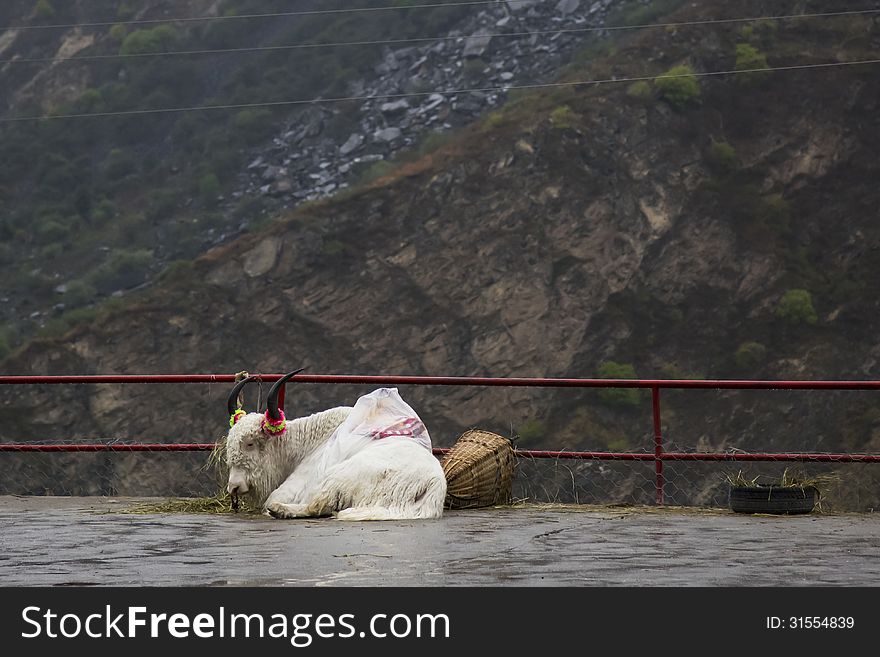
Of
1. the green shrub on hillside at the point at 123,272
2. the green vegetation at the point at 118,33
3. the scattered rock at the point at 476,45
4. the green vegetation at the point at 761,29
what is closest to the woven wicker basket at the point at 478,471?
the green vegetation at the point at 761,29

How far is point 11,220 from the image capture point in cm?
8169

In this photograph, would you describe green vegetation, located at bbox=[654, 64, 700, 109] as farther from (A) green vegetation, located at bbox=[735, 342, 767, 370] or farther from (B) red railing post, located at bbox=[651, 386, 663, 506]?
(B) red railing post, located at bbox=[651, 386, 663, 506]

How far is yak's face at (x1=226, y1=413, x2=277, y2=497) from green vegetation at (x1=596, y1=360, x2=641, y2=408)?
42.1 m

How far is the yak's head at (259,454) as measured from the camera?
10617mm

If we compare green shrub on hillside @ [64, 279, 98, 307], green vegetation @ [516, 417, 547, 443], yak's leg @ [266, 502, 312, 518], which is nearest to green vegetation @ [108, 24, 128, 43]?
green shrub on hillside @ [64, 279, 98, 307]

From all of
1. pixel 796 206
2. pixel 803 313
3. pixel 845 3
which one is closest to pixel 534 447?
pixel 803 313

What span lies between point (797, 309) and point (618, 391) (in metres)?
7.83

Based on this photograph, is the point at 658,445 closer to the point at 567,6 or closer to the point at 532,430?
the point at 532,430

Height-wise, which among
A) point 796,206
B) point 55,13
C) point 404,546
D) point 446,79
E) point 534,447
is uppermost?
point 55,13

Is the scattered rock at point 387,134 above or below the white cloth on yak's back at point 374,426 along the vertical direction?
above

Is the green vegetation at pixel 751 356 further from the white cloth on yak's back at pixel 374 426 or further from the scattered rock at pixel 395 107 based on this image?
the white cloth on yak's back at pixel 374 426

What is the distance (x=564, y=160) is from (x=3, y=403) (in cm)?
2464

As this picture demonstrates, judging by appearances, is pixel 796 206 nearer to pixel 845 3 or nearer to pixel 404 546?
pixel 845 3

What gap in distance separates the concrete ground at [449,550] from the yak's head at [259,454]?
1.39 ft
